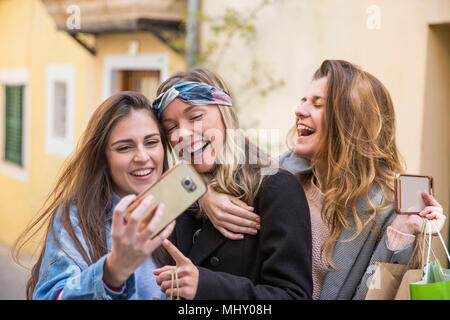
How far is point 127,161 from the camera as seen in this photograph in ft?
6.36

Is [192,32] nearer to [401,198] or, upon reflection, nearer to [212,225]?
[212,225]

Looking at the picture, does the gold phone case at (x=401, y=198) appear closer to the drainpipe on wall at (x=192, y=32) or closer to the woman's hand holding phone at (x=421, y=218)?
the woman's hand holding phone at (x=421, y=218)

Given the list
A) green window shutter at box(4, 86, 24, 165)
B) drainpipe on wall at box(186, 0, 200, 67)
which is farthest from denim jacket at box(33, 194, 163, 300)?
green window shutter at box(4, 86, 24, 165)

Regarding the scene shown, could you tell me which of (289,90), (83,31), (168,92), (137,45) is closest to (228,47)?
(289,90)

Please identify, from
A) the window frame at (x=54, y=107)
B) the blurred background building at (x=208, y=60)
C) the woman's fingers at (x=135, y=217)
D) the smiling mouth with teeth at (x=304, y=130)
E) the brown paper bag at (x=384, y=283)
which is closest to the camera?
the woman's fingers at (x=135, y=217)

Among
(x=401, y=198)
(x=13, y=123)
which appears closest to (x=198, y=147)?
(x=401, y=198)

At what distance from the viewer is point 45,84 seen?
343 inches

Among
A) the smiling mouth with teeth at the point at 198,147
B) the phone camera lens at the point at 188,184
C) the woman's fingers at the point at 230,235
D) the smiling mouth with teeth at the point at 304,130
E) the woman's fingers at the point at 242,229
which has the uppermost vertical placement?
the smiling mouth with teeth at the point at 304,130

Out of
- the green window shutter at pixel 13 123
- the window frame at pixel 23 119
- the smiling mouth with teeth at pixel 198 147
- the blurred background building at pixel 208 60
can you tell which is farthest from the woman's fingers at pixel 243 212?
the green window shutter at pixel 13 123

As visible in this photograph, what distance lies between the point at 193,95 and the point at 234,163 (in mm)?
288

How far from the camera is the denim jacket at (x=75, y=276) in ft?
5.16

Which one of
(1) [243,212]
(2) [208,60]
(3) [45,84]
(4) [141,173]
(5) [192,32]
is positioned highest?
(5) [192,32]

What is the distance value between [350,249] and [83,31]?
6000 mm
